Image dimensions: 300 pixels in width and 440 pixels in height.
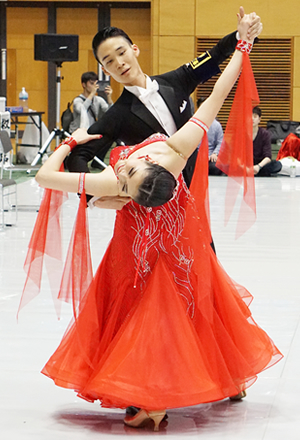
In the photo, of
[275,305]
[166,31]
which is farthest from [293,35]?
[275,305]

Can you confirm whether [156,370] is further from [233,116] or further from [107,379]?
[233,116]

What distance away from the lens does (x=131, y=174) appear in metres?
2.02

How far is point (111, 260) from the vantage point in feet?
7.74

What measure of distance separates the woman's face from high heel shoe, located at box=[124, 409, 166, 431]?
2.10 feet

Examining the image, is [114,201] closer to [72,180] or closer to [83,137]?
[72,180]

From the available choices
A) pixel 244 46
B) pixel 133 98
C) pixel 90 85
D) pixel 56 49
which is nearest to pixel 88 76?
pixel 90 85

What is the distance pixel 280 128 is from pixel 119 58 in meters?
9.76

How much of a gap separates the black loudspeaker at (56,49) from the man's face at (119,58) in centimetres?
710

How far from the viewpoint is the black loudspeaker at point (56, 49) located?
361 inches

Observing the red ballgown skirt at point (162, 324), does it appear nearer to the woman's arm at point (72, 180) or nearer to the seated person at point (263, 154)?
the woman's arm at point (72, 180)

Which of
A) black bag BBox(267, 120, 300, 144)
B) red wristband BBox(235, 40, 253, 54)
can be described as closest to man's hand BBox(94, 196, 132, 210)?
red wristband BBox(235, 40, 253, 54)

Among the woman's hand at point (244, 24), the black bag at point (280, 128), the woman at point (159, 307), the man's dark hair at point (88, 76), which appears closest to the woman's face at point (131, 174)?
the woman at point (159, 307)

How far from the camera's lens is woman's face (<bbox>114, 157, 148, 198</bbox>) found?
6.56 feet

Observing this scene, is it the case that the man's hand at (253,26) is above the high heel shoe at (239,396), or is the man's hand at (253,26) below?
above
